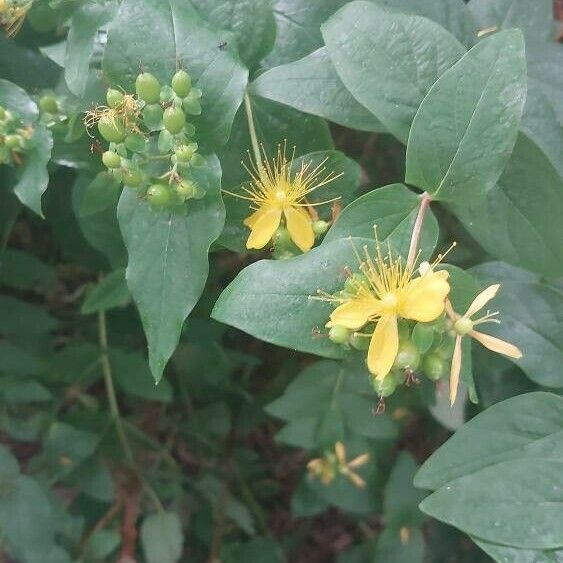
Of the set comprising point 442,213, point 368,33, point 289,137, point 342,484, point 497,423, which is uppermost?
point 368,33

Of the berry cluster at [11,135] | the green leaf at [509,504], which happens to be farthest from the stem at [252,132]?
the green leaf at [509,504]

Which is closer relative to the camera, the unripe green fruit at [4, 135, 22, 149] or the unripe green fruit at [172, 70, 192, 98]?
the unripe green fruit at [172, 70, 192, 98]

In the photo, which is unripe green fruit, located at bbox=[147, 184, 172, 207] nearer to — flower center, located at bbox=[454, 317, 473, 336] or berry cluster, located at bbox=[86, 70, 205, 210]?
berry cluster, located at bbox=[86, 70, 205, 210]

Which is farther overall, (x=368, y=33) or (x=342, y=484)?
(x=342, y=484)

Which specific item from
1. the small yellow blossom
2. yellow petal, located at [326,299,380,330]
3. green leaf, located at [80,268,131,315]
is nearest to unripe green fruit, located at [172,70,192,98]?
yellow petal, located at [326,299,380,330]

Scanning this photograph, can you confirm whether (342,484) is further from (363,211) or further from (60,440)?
(363,211)

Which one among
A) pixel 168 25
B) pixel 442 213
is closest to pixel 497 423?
pixel 168 25

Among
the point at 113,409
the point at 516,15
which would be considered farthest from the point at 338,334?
the point at 113,409
